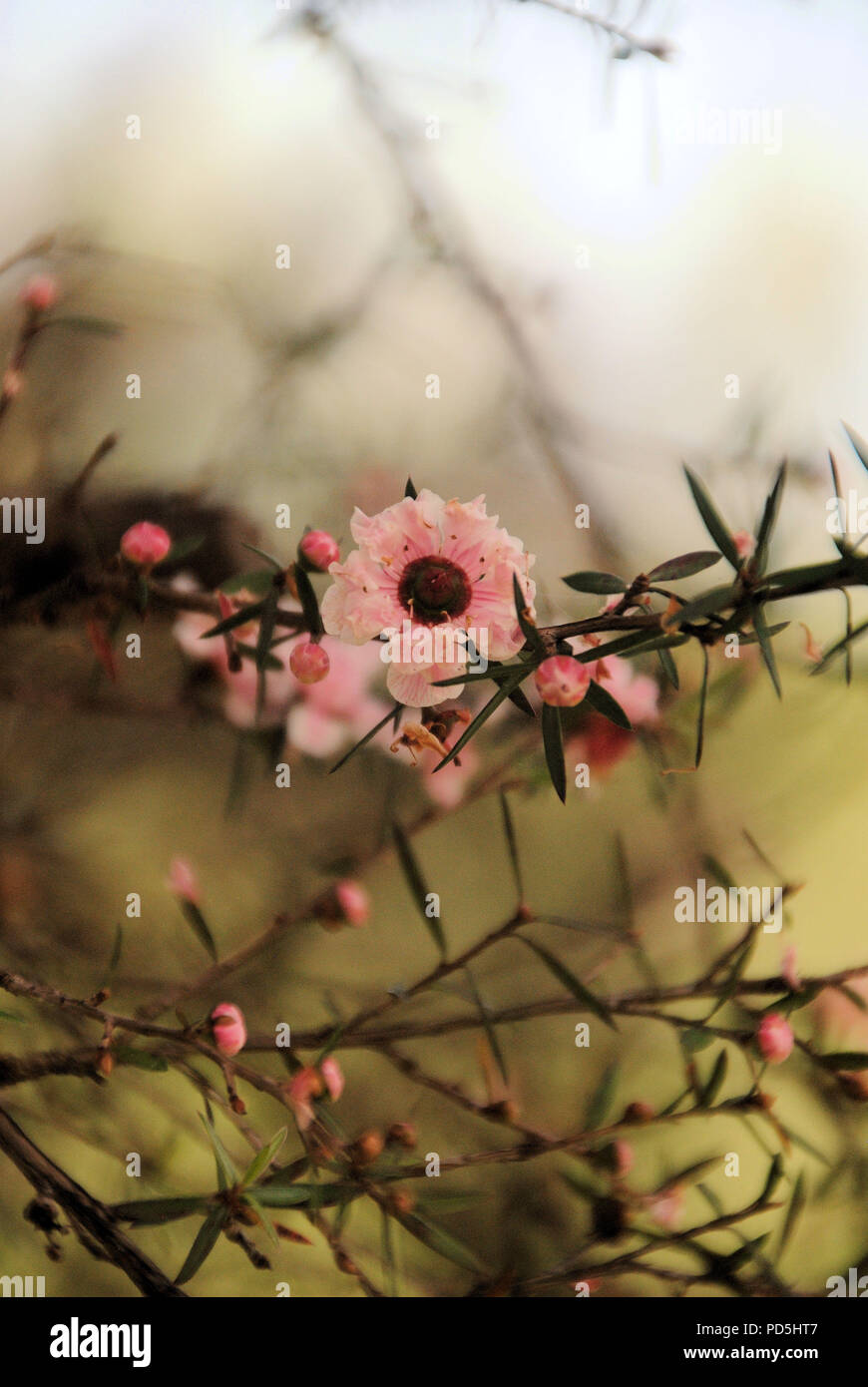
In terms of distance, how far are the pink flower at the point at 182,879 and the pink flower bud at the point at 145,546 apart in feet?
0.91

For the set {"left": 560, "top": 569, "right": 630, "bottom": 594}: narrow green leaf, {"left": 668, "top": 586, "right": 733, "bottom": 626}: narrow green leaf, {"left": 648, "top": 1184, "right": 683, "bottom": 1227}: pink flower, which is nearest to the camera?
{"left": 668, "top": 586, "right": 733, "bottom": 626}: narrow green leaf

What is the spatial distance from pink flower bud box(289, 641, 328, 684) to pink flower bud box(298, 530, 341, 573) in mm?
62

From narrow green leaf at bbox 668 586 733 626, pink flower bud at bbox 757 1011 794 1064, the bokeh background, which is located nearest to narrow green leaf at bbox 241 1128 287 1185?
the bokeh background

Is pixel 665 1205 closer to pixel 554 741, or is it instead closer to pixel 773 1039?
pixel 773 1039

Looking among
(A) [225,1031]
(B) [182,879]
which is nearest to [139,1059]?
(A) [225,1031]

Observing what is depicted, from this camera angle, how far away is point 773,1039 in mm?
787

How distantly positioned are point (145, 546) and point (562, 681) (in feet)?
1.19

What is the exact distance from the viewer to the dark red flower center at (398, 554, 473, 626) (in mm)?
723

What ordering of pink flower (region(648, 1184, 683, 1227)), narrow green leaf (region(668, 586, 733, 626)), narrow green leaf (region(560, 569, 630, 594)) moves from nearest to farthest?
narrow green leaf (region(668, 586, 733, 626)) < narrow green leaf (region(560, 569, 630, 594)) < pink flower (region(648, 1184, 683, 1227))

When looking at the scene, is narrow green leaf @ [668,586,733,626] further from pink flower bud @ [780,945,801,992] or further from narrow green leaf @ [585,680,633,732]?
pink flower bud @ [780,945,801,992]

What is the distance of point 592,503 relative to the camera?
92 centimetres

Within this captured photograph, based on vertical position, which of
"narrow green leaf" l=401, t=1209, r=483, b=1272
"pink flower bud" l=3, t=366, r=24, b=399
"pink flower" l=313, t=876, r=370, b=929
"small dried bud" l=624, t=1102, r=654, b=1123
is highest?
"pink flower bud" l=3, t=366, r=24, b=399

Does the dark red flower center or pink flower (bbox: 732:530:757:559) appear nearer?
the dark red flower center

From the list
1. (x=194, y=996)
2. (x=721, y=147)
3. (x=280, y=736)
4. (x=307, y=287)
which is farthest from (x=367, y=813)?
(x=721, y=147)
